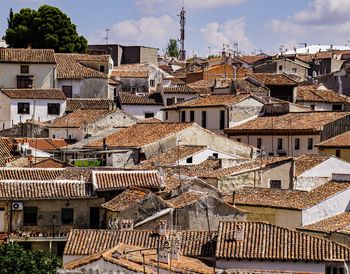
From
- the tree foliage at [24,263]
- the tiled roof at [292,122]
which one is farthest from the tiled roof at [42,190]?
the tiled roof at [292,122]

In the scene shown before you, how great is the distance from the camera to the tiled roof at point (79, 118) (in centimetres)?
5647

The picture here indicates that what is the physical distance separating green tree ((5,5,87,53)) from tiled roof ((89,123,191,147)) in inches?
1031

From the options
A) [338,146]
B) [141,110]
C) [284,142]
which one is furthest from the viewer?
[141,110]

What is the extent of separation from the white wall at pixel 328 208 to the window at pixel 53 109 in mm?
29434

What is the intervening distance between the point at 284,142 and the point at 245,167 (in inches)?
485

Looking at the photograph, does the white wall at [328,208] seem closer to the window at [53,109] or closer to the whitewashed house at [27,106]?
the whitewashed house at [27,106]

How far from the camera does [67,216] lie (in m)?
35.4

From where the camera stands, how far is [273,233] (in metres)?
28.4

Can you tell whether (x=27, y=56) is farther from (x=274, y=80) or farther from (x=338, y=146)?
(x=338, y=146)

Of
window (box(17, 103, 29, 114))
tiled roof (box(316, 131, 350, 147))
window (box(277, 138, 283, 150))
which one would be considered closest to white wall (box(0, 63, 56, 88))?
window (box(17, 103, 29, 114))

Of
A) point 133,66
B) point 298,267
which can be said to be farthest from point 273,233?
point 133,66

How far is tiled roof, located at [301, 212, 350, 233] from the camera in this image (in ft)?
104

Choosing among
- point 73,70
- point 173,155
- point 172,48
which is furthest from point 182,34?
point 173,155

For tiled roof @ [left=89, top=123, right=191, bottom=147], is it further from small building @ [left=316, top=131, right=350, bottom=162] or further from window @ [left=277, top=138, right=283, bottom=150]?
small building @ [left=316, top=131, right=350, bottom=162]
